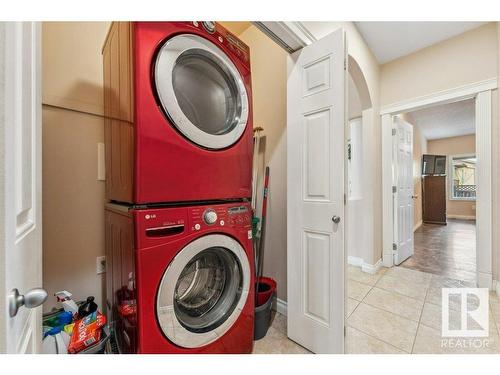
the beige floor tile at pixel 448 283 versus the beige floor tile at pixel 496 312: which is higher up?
the beige floor tile at pixel 496 312

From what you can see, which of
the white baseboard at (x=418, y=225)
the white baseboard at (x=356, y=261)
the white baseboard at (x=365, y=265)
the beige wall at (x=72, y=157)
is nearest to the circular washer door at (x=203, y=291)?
the beige wall at (x=72, y=157)

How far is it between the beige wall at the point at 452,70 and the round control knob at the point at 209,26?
2.67m

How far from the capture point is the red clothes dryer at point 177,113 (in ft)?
2.83

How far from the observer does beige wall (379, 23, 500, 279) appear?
2131 mm

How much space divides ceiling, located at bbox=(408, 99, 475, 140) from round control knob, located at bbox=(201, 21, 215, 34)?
460 centimetres

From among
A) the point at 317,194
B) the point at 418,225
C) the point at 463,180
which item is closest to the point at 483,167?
the point at 317,194

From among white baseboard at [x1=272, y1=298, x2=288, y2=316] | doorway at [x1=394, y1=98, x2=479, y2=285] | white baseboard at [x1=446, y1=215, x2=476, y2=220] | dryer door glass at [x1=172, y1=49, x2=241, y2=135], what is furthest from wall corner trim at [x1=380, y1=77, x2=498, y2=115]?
white baseboard at [x1=446, y1=215, x2=476, y2=220]

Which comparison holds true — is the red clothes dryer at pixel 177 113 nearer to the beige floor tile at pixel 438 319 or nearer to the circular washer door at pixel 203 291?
the circular washer door at pixel 203 291

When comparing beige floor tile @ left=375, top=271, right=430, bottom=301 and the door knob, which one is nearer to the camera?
the door knob

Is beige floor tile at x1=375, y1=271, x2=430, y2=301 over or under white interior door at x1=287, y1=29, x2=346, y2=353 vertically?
under

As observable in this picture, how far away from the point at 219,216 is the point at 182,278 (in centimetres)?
38

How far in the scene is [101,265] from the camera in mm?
1484

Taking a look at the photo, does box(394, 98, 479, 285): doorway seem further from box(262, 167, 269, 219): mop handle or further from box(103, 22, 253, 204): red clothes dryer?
box(103, 22, 253, 204): red clothes dryer

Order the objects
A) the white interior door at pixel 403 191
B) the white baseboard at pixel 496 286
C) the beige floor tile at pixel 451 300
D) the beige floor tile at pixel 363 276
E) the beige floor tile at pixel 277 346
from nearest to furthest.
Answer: the beige floor tile at pixel 277 346
the beige floor tile at pixel 451 300
the white baseboard at pixel 496 286
the beige floor tile at pixel 363 276
the white interior door at pixel 403 191
